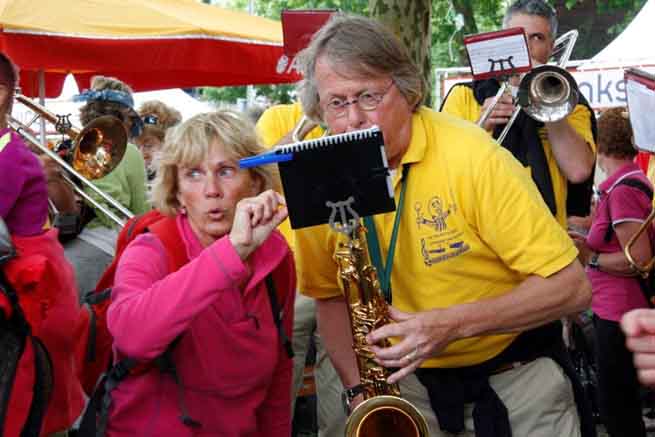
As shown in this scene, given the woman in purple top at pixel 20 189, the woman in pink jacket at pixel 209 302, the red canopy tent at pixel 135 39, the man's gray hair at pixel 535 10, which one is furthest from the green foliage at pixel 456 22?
the woman in purple top at pixel 20 189

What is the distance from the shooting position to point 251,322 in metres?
2.93

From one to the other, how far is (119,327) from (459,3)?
17647 mm

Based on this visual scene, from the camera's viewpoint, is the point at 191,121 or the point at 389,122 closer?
the point at 389,122

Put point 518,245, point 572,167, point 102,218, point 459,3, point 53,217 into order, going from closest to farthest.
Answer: point 518,245 → point 572,167 → point 53,217 → point 102,218 → point 459,3

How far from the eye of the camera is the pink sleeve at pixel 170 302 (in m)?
2.63

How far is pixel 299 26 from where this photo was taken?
5184 millimetres

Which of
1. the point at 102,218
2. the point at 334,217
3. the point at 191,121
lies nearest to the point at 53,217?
the point at 102,218

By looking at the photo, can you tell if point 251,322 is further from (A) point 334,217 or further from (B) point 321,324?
(A) point 334,217

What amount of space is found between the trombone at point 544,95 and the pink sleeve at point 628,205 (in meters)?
1.05

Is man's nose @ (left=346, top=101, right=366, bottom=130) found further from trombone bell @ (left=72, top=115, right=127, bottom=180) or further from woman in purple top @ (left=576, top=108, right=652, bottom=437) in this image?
trombone bell @ (left=72, top=115, right=127, bottom=180)

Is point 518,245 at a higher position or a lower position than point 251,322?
higher

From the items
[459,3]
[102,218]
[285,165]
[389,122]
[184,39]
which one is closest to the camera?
[285,165]

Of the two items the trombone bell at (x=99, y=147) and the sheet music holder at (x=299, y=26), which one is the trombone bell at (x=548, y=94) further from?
the trombone bell at (x=99, y=147)

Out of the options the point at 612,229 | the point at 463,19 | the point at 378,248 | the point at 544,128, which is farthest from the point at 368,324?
the point at 463,19
